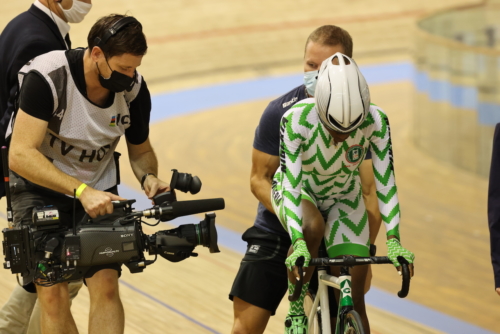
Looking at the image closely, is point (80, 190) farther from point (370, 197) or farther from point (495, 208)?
point (495, 208)

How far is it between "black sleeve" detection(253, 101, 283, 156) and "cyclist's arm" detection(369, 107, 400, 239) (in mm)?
495

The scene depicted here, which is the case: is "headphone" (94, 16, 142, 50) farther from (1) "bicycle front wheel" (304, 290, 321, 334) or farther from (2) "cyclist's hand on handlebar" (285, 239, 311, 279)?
(1) "bicycle front wheel" (304, 290, 321, 334)

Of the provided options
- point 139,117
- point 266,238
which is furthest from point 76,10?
point 266,238

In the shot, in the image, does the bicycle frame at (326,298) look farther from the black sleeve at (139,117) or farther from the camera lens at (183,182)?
the black sleeve at (139,117)

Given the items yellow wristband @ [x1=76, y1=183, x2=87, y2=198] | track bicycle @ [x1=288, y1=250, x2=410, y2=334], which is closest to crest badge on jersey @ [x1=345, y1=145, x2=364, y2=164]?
track bicycle @ [x1=288, y1=250, x2=410, y2=334]

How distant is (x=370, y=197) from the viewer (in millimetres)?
3379

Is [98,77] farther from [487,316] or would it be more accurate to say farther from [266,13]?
[266,13]

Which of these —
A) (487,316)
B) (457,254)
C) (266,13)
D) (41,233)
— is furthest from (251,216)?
(266,13)

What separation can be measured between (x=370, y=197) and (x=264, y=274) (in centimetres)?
58

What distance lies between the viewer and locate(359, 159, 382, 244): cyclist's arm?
329 centimetres

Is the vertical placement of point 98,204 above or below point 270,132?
below

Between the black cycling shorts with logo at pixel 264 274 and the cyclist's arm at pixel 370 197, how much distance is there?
13.4 inches

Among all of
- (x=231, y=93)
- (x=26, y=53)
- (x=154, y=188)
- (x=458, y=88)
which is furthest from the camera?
(x=231, y=93)

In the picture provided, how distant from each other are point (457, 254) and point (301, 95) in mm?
3329
